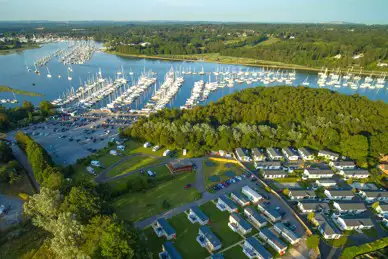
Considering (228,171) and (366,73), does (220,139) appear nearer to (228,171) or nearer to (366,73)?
(228,171)

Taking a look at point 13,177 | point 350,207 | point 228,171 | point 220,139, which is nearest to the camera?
point 350,207

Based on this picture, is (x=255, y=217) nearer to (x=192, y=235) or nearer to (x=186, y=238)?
(x=192, y=235)

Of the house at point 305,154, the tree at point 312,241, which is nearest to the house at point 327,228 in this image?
the tree at point 312,241

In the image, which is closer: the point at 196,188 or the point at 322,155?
the point at 196,188

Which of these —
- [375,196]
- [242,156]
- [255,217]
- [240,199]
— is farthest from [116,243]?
[375,196]

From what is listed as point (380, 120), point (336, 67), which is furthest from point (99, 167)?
point (336, 67)

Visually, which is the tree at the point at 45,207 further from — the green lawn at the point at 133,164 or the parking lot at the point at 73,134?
the parking lot at the point at 73,134
